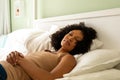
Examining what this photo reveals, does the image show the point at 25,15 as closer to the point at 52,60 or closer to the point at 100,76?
the point at 52,60

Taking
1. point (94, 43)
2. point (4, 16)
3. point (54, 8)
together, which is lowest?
point (94, 43)

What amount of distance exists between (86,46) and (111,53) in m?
0.26

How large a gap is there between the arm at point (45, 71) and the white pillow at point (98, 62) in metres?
0.06

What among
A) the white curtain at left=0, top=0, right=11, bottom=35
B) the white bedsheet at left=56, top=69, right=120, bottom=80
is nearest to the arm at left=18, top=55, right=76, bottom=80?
the white bedsheet at left=56, top=69, right=120, bottom=80

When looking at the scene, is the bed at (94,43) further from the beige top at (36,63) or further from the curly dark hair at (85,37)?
the beige top at (36,63)

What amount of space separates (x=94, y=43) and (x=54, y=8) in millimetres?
819

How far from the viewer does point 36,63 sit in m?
1.33

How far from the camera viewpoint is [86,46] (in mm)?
1573

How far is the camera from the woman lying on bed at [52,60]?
1.22 m

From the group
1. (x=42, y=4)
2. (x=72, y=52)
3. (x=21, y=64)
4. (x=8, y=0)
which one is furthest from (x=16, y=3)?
(x=21, y=64)

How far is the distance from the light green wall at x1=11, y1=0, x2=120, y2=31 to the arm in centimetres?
61

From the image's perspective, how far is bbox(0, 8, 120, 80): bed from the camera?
118 cm

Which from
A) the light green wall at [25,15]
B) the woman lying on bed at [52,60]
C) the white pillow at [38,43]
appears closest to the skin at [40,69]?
the woman lying on bed at [52,60]

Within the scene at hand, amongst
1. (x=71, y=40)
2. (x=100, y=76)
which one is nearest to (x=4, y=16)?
(x=71, y=40)
